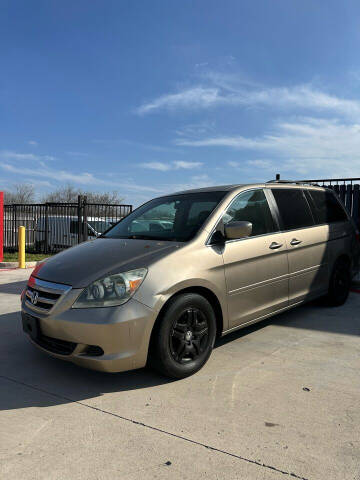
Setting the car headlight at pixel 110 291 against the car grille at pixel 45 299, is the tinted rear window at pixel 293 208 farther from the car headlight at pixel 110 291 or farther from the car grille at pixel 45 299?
the car grille at pixel 45 299

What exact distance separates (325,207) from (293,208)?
892 mm

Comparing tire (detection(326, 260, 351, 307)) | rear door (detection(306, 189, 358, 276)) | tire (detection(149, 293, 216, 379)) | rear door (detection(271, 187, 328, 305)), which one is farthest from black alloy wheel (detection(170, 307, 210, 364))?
tire (detection(326, 260, 351, 307))

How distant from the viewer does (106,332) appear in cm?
276

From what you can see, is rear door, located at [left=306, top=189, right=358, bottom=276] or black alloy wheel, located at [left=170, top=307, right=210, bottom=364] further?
rear door, located at [left=306, top=189, right=358, bottom=276]

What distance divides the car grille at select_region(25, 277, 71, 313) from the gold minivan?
0.04 ft

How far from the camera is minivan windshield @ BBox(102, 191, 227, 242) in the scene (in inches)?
145

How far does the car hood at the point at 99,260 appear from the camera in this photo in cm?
300

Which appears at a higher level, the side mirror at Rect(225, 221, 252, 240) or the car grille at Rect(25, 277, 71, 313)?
the side mirror at Rect(225, 221, 252, 240)

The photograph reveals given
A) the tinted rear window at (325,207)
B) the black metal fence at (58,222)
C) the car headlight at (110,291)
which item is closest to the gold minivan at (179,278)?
the car headlight at (110,291)

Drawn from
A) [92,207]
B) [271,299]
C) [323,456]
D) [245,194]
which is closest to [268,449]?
[323,456]

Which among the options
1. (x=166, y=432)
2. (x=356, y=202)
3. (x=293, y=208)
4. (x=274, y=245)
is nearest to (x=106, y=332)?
(x=166, y=432)

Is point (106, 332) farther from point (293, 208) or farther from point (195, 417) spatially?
point (293, 208)

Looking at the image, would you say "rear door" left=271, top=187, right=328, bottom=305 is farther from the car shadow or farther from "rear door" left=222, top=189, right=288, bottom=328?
the car shadow

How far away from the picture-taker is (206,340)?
3.30 m
